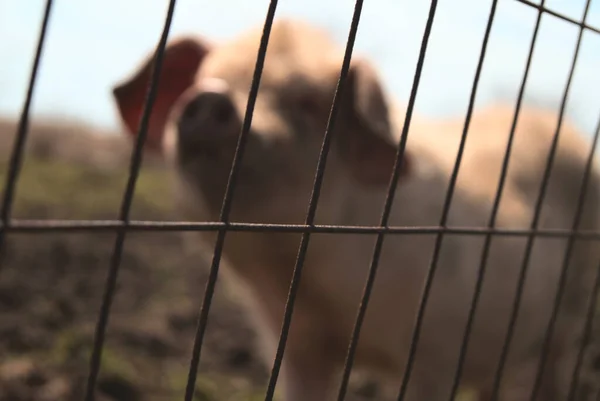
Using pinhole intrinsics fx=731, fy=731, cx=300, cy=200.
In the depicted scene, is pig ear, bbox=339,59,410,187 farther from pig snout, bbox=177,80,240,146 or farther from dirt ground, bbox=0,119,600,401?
dirt ground, bbox=0,119,600,401

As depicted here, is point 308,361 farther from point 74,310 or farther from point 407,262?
point 74,310

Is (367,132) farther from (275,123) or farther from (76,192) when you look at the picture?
(76,192)

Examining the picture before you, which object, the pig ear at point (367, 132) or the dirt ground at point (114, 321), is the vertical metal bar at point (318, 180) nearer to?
the pig ear at point (367, 132)

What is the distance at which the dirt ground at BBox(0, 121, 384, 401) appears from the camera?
7.80 feet

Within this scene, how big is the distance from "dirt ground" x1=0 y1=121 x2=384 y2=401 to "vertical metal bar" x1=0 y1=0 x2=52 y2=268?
1803 millimetres

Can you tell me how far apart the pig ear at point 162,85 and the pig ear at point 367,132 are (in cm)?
50

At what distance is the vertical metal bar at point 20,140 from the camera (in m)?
0.47

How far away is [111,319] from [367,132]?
1.72m

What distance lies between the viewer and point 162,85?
2.18 meters

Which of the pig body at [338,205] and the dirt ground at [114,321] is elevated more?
the pig body at [338,205]

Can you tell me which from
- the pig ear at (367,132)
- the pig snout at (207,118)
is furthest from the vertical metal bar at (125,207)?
the pig ear at (367,132)

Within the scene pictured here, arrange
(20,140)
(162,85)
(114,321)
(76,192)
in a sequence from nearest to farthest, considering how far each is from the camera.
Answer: (20,140) → (162,85) → (114,321) → (76,192)

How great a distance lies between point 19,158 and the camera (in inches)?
19.0

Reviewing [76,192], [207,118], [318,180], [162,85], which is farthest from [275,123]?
[76,192]
